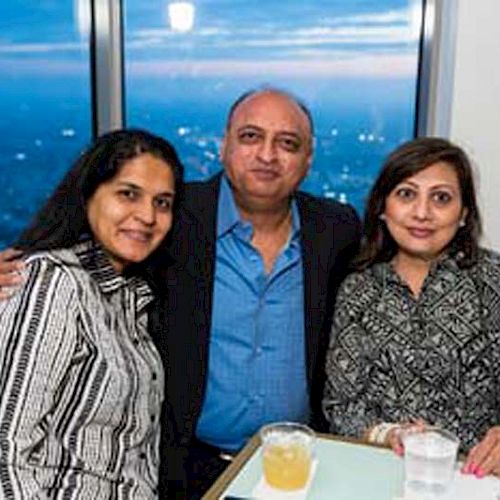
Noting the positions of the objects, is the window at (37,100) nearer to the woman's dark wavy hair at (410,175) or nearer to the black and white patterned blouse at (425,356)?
the woman's dark wavy hair at (410,175)

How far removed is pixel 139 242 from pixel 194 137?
4.87 ft

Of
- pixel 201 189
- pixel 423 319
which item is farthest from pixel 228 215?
pixel 423 319

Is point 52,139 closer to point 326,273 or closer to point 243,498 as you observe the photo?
point 326,273

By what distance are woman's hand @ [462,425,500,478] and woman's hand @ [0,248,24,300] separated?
3.00ft

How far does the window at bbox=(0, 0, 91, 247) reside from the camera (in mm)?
3006

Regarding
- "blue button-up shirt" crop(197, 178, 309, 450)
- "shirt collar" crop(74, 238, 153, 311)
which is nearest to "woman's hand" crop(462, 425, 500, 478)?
"blue button-up shirt" crop(197, 178, 309, 450)

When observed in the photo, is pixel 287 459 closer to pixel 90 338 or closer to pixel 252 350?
pixel 90 338

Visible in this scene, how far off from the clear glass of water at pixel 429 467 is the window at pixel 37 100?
2.02 m

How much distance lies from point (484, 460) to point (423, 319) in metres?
0.39

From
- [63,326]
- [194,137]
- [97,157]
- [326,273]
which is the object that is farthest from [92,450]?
[194,137]

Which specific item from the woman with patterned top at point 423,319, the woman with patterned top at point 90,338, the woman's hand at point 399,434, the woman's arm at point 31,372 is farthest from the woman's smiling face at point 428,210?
the woman's arm at point 31,372

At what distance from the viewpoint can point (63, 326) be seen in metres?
1.44

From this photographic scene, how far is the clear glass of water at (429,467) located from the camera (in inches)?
53.8

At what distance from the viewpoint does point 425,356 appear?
1743 mm
